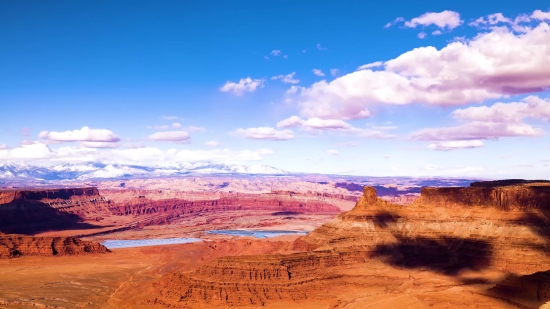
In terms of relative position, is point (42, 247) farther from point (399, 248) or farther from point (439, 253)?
point (439, 253)

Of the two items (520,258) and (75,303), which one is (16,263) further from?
(520,258)

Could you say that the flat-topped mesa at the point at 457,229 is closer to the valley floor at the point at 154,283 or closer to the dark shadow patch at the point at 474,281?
the valley floor at the point at 154,283

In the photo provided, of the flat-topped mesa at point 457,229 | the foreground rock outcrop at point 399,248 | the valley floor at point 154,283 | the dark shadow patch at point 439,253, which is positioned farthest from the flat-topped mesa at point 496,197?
the valley floor at point 154,283

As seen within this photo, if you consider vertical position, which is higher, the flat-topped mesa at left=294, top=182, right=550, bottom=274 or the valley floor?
the flat-topped mesa at left=294, top=182, right=550, bottom=274

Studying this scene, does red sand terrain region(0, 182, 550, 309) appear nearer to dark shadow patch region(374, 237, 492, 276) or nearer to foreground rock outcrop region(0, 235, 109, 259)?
dark shadow patch region(374, 237, 492, 276)

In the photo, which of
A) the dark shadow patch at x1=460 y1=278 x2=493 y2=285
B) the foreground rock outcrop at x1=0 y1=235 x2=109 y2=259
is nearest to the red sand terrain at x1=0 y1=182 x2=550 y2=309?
the dark shadow patch at x1=460 y1=278 x2=493 y2=285

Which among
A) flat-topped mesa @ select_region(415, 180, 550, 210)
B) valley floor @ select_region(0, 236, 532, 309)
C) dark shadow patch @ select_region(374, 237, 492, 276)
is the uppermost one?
flat-topped mesa @ select_region(415, 180, 550, 210)

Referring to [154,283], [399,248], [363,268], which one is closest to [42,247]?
[154,283]
